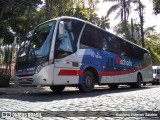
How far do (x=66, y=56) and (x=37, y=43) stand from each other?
4.39 ft

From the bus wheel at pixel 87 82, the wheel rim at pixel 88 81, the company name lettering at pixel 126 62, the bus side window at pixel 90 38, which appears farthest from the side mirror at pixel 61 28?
the company name lettering at pixel 126 62

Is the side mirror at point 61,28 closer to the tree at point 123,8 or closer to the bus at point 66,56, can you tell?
the bus at point 66,56

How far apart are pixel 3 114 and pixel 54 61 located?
518 centimetres

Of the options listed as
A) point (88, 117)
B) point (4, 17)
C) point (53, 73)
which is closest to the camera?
point (88, 117)

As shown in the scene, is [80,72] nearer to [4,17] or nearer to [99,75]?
[99,75]

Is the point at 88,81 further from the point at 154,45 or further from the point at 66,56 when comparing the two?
the point at 154,45

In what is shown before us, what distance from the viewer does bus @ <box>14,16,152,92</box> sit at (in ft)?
34.6

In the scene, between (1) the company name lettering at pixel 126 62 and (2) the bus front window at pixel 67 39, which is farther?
(1) the company name lettering at pixel 126 62

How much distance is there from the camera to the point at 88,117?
17.5ft

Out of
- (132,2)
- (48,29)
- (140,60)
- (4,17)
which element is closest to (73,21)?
(48,29)

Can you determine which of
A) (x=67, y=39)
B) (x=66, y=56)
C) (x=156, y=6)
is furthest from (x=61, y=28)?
(x=156, y=6)

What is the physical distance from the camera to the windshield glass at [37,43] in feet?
35.2

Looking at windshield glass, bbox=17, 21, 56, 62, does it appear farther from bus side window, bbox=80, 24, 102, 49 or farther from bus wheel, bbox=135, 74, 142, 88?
bus wheel, bbox=135, 74, 142, 88

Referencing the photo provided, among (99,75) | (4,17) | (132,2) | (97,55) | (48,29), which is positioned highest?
(132,2)
